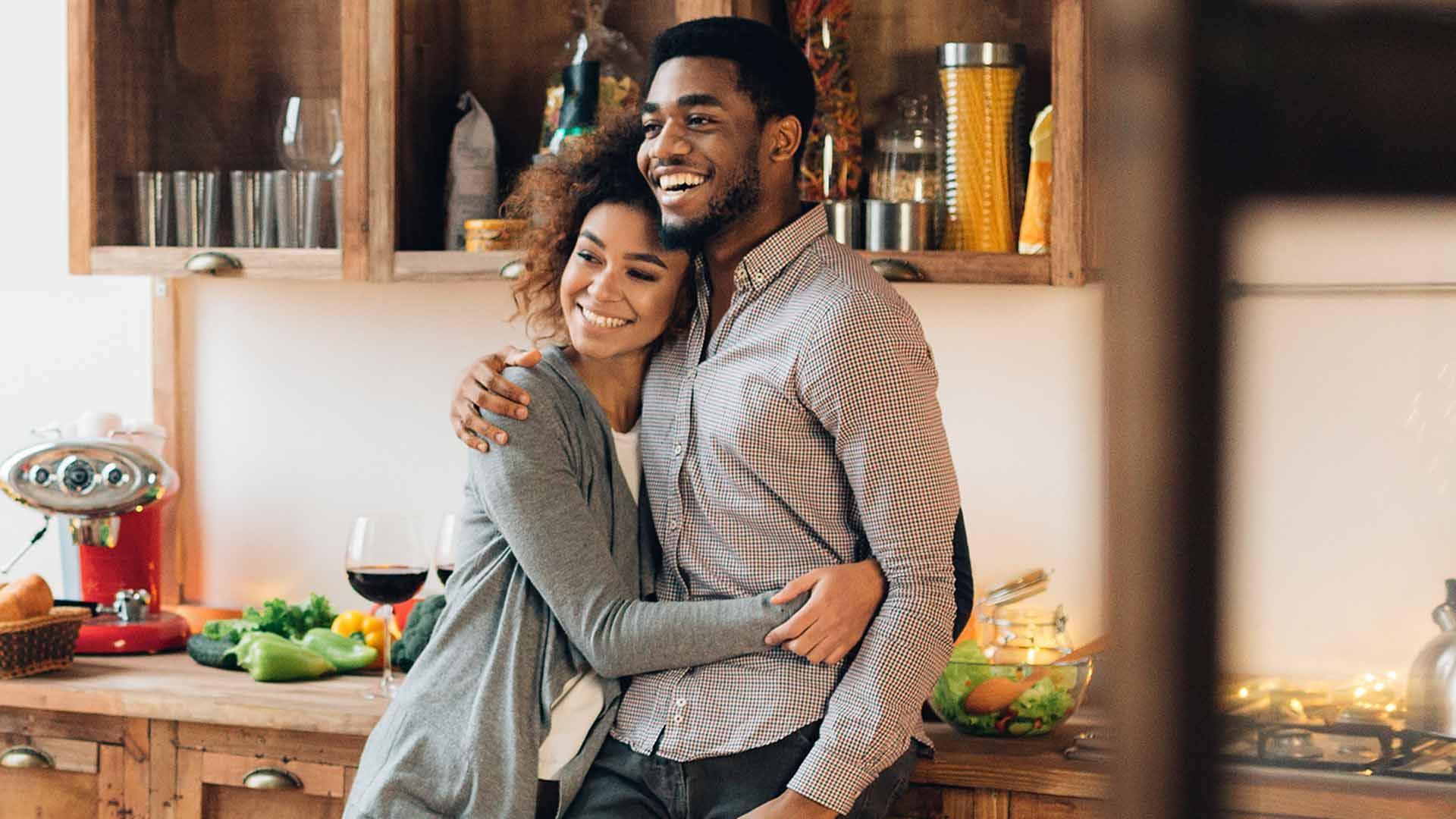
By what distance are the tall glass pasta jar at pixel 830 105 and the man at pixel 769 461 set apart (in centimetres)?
36

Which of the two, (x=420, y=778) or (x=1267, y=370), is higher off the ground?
(x=1267, y=370)

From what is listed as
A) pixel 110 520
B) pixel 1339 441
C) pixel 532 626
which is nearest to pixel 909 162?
pixel 532 626

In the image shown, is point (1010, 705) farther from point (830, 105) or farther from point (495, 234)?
point (495, 234)

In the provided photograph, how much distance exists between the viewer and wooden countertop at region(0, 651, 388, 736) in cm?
194

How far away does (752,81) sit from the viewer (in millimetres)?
1571

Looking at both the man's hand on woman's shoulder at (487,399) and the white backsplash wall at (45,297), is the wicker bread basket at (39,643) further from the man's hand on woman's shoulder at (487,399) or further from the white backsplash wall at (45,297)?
the man's hand on woman's shoulder at (487,399)

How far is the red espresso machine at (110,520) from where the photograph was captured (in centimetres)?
228

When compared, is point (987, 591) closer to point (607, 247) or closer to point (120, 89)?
point (607, 247)

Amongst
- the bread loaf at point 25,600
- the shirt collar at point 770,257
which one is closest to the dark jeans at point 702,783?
the shirt collar at point 770,257

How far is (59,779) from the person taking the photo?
2117mm

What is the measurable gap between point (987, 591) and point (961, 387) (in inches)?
12.2

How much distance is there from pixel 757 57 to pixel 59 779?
1.44 metres

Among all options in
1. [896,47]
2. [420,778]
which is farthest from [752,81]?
[420,778]

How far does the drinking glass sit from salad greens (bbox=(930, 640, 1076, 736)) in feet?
4.02
